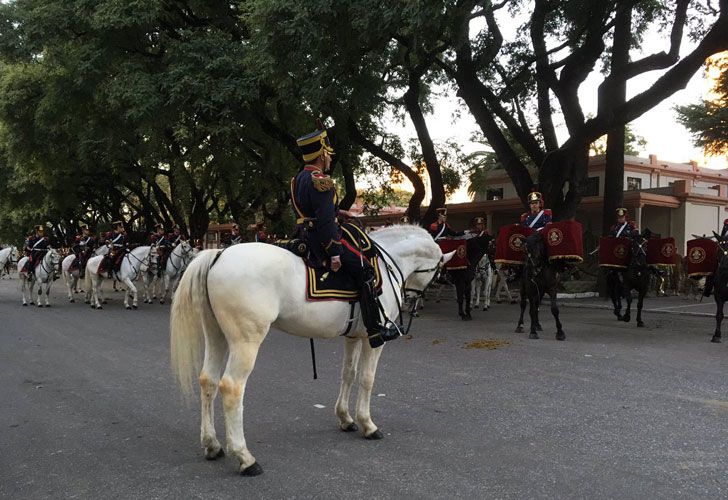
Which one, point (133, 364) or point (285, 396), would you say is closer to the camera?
point (285, 396)

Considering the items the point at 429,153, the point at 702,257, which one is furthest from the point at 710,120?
the point at 702,257

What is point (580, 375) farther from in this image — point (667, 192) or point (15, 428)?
point (667, 192)

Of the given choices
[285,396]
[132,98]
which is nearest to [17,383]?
[285,396]

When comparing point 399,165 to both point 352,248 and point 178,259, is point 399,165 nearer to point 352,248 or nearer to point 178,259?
point 178,259

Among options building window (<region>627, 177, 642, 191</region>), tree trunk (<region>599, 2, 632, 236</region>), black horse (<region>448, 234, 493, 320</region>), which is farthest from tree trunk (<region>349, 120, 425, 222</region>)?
building window (<region>627, 177, 642, 191</region>)

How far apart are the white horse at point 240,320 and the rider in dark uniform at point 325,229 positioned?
18 cm

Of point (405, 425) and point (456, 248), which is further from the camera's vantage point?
point (456, 248)

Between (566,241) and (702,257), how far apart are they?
2.84m

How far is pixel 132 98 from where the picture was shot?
49.6ft

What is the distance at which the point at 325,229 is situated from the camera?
4.69 m

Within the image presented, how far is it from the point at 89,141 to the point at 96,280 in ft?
19.1

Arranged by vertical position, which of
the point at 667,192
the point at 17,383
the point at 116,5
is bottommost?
the point at 17,383

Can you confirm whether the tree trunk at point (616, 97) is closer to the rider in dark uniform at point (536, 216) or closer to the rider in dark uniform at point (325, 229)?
the rider in dark uniform at point (536, 216)

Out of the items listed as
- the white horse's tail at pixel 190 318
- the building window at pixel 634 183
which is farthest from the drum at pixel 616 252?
the building window at pixel 634 183
